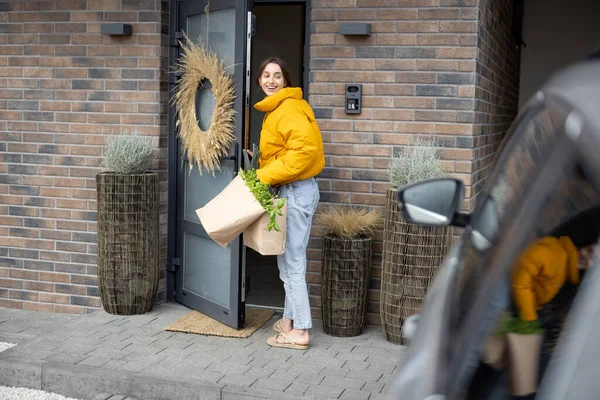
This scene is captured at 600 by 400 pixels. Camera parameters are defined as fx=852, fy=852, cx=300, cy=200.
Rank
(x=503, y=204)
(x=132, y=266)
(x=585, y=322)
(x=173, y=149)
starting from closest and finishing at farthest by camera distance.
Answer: (x=585, y=322) → (x=503, y=204) → (x=132, y=266) → (x=173, y=149)

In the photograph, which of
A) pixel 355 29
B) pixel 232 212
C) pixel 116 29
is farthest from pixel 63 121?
pixel 355 29

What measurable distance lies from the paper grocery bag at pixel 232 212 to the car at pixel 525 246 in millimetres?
3175

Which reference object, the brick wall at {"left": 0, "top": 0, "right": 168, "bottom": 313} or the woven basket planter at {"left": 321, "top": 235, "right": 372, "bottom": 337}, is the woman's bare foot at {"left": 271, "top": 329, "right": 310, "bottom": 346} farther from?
the brick wall at {"left": 0, "top": 0, "right": 168, "bottom": 313}

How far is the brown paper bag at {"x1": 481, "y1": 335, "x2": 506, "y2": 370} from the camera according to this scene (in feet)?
5.84

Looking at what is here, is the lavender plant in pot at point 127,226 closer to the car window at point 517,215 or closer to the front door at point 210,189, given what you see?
the front door at point 210,189

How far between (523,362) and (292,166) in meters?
3.85

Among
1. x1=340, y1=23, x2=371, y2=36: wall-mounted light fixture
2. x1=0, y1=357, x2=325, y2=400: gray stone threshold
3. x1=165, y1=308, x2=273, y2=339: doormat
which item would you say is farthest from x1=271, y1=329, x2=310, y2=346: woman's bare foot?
x1=340, y1=23, x2=371, y2=36: wall-mounted light fixture

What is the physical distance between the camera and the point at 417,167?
19.3ft

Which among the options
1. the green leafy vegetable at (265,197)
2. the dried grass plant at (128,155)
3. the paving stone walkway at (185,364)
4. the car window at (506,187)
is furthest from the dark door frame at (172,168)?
the car window at (506,187)

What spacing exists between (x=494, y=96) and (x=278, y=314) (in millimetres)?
2948

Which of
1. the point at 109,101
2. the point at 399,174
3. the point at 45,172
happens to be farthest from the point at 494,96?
the point at 45,172

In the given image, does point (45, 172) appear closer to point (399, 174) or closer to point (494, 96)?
point (399, 174)

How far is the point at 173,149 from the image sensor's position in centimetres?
698

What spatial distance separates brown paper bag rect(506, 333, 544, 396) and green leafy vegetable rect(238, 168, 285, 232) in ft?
12.6
